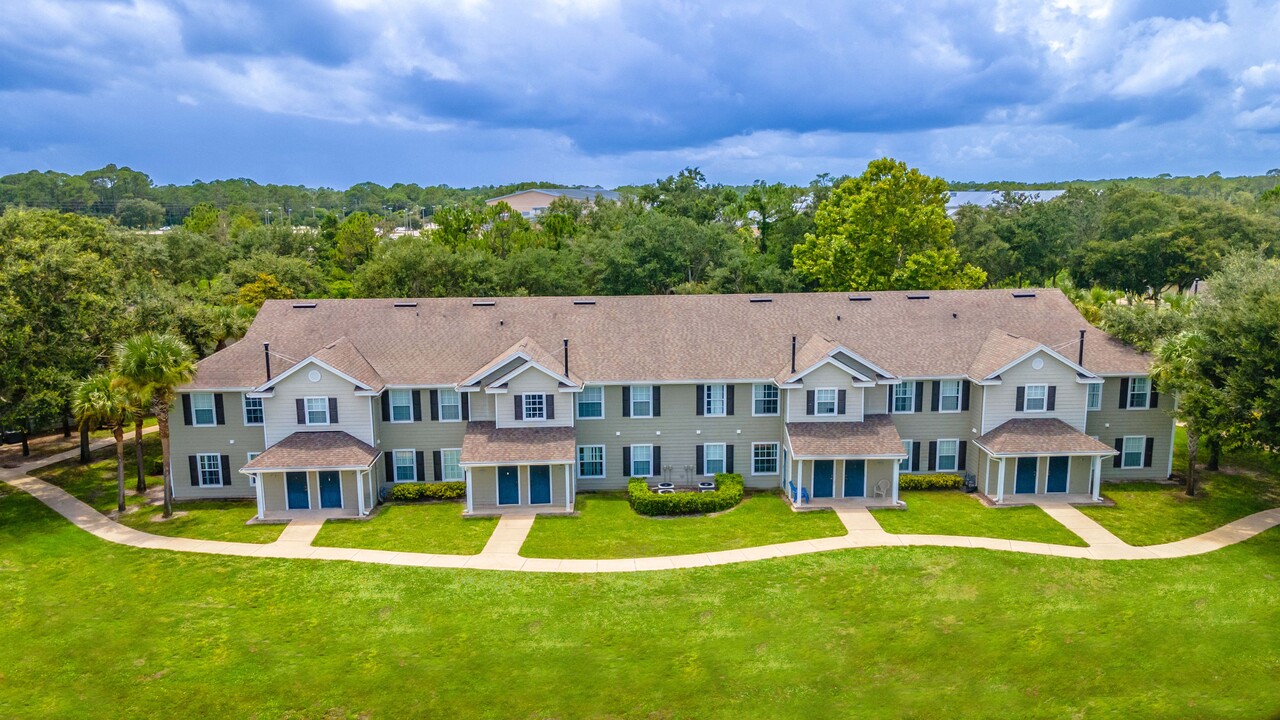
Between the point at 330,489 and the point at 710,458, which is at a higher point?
the point at 710,458

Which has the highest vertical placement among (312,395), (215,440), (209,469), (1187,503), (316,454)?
(312,395)

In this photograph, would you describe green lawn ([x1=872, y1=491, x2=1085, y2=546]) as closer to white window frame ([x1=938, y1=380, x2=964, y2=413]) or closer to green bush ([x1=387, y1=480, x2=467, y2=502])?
white window frame ([x1=938, y1=380, x2=964, y2=413])

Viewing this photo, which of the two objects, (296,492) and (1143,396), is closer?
(296,492)

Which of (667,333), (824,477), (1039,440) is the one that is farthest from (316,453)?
(1039,440)

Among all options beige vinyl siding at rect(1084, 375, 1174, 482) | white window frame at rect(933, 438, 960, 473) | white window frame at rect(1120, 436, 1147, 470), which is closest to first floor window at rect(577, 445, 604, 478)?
white window frame at rect(933, 438, 960, 473)

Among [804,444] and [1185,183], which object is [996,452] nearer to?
[804,444]

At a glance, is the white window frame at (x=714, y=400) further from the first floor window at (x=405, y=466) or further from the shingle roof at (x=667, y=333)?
the first floor window at (x=405, y=466)

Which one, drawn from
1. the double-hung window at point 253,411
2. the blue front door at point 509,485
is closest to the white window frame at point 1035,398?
the blue front door at point 509,485

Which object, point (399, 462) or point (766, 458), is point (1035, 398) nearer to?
point (766, 458)
